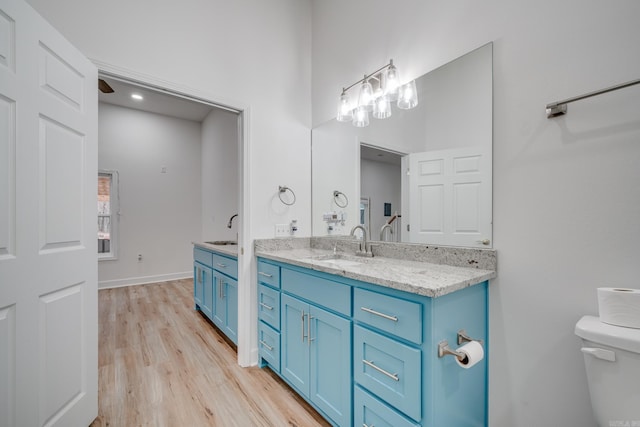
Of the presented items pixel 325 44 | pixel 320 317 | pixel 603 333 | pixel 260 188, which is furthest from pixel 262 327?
pixel 325 44

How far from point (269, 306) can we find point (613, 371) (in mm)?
1780

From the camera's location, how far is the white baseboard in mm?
4617

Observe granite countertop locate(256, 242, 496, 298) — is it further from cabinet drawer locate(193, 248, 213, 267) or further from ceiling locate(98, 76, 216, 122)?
ceiling locate(98, 76, 216, 122)

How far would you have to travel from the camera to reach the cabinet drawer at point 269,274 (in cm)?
200

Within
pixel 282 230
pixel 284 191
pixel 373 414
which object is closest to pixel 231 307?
pixel 282 230

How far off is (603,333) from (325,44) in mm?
2611

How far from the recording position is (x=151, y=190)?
5.08 metres

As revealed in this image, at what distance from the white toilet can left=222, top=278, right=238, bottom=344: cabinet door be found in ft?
7.22

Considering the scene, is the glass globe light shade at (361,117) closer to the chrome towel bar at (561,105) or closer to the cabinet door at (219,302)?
the chrome towel bar at (561,105)

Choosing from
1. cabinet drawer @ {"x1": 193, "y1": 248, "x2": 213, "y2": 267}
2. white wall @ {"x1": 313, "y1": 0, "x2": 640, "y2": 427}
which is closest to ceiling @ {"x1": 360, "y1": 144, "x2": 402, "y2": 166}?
white wall @ {"x1": 313, "y1": 0, "x2": 640, "y2": 427}

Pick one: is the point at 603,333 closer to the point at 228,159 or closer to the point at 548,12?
the point at 548,12

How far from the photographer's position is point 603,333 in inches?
37.4

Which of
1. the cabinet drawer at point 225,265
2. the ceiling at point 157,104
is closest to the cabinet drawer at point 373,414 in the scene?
the cabinet drawer at point 225,265

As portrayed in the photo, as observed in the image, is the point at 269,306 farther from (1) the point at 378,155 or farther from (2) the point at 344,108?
(2) the point at 344,108
